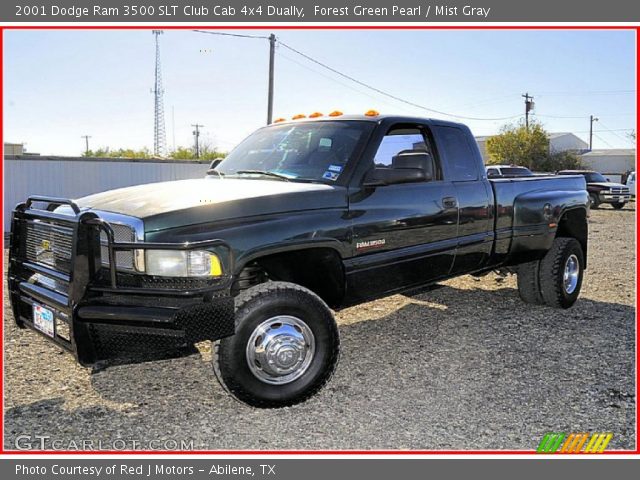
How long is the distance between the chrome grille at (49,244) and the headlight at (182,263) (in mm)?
506

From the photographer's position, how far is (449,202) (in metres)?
5.00

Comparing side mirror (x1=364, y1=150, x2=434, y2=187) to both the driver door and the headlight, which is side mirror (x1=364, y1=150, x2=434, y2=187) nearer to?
the driver door

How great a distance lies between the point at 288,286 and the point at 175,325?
756mm

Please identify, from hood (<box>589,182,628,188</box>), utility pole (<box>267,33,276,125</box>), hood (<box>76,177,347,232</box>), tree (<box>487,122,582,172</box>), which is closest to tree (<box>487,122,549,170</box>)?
tree (<box>487,122,582,172</box>)

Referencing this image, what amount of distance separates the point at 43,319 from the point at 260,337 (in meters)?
1.37

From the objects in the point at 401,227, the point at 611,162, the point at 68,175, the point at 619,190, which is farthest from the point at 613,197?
the point at 611,162

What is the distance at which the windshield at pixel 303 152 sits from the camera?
435 cm

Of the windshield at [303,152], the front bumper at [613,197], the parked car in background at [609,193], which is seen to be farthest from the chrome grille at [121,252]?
the front bumper at [613,197]

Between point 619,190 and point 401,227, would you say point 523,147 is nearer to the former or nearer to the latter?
point 619,190

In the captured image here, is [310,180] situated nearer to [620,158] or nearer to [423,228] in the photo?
[423,228]

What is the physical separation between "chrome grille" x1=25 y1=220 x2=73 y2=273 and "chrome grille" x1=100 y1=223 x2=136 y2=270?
0.19 meters

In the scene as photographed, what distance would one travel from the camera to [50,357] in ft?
15.8

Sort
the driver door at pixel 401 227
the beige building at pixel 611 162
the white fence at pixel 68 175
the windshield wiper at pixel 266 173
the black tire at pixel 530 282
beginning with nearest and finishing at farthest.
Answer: the driver door at pixel 401 227, the windshield wiper at pixel 266 173, the black tire at pixel 530 282, the white fence at pixel 68 175, the beige building at pixel 611 162

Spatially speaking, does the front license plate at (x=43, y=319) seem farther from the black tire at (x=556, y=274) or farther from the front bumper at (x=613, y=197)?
the front bumper at (x=613, y=197)
